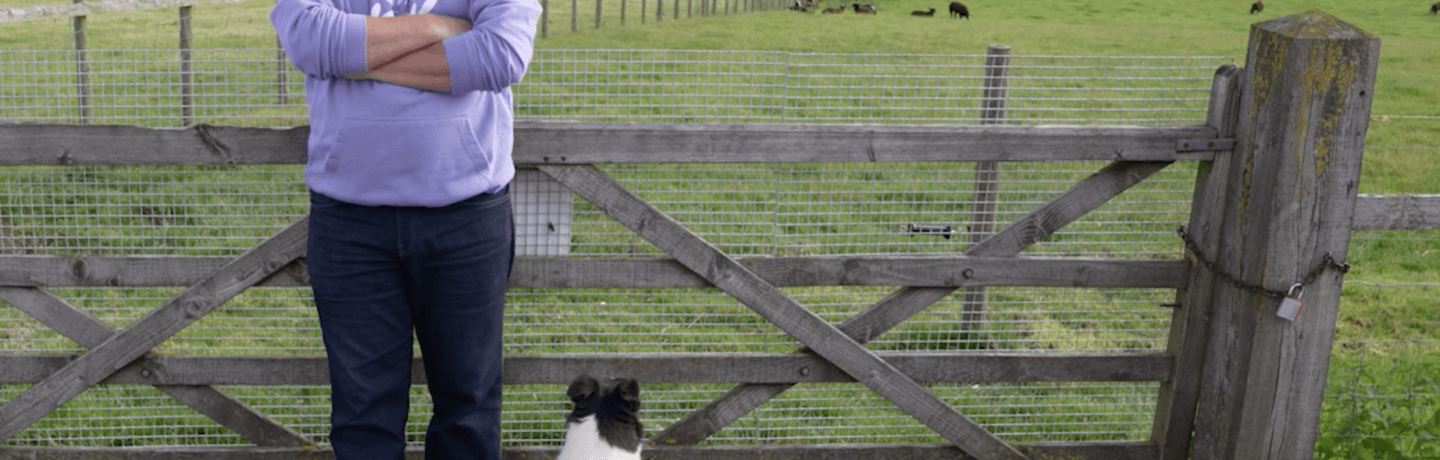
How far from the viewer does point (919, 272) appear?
4125 mm

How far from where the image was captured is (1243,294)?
3.99m

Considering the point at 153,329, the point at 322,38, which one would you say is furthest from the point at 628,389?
the point at 153,329

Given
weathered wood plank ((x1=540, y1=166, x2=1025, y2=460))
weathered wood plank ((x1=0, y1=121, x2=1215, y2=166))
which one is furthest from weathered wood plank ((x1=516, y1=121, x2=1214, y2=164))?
weathered wood plank ((x1=540, y1=166, x2=1025, y2=460))

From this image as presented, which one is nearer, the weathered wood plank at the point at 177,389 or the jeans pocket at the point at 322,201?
the jeans pocket at the point at 322,201

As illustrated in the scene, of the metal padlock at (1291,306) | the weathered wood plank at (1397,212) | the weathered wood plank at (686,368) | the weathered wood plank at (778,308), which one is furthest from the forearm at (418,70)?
the weathered wood plank at (1397,212)

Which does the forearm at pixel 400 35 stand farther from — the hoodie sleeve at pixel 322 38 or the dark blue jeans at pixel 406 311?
the dark blue jeans at pixel 406 311

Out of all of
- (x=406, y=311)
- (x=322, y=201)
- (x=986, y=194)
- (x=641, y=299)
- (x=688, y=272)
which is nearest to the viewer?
(x=322, y=201)

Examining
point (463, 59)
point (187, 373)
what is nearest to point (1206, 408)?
point (463, 59)

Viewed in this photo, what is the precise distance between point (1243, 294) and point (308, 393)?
3.68m

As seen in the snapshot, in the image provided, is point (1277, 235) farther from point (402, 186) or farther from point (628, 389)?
point (402, 186)

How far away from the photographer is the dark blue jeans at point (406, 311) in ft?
10.3

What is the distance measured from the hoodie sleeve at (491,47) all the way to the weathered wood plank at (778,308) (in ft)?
2.67

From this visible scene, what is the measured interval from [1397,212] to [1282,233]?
1.41 ft

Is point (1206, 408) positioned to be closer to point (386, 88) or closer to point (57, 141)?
point (386, 88)
